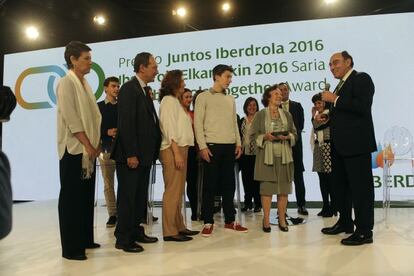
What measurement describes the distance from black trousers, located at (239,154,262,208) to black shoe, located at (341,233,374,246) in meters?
1.88

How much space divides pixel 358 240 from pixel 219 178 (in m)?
1.21

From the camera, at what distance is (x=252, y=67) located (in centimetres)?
549

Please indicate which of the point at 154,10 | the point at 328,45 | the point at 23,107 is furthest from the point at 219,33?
the point at 23,107

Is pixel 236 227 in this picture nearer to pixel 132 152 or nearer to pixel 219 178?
pixel 219 178

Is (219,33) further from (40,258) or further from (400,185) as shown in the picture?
(40,258)

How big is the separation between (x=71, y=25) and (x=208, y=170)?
516 cm

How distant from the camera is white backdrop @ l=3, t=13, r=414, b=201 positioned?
512 centimetres

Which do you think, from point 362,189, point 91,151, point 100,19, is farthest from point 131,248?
point 100,19

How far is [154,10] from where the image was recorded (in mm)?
7125

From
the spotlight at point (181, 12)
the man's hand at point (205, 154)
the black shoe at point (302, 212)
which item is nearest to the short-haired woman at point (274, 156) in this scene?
the man's hand at point (205, 154)

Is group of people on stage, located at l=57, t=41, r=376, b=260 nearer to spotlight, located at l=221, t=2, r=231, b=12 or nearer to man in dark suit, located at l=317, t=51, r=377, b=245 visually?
man in dark suit, located at l=317, t=51, r=377, b=245

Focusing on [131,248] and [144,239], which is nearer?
[131,248]

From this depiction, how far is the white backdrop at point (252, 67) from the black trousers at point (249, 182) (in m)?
0.96

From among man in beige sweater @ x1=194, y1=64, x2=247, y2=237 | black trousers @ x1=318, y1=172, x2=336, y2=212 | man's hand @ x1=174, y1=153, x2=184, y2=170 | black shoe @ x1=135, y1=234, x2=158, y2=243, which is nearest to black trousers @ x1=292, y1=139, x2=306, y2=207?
black trousers @ x1=318, y1=172, x2=336, y2=212
